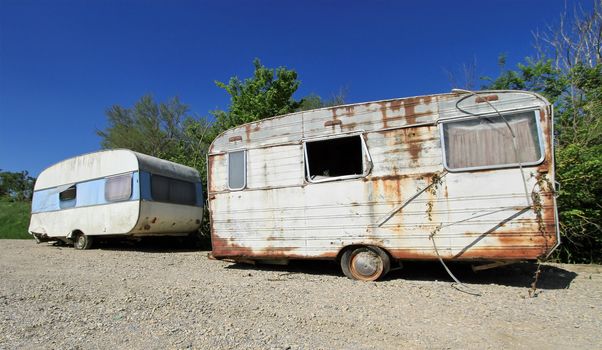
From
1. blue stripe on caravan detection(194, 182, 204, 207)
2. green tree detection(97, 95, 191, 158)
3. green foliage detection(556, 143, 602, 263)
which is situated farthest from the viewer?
green tree detection(97, 95, 191, 158)

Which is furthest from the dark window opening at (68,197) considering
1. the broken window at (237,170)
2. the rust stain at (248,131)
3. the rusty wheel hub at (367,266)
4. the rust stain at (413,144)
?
the rust stain at (413,144)

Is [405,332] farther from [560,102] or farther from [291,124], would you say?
[560,102]

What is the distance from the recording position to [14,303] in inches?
169

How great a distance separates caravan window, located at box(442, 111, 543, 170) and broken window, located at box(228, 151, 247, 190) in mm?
3417

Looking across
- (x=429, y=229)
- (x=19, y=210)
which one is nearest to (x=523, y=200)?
(x=429, y=229)

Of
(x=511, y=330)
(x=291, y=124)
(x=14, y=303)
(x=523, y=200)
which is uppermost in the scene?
(x=291, y=124)

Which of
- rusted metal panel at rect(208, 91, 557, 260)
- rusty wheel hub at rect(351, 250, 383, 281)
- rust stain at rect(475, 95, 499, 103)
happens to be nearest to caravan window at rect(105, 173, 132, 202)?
rusted metal panel at rect(208, 91, 557, 260)

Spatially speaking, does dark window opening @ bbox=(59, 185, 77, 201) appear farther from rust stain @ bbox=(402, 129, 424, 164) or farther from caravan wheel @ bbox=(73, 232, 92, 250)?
rust stain @ bbox=(402, 129, 424, 164)

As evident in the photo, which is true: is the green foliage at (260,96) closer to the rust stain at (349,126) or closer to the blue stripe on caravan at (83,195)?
the blue stripe on caravan at (83,195)

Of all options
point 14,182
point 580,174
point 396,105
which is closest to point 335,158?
point 396,105

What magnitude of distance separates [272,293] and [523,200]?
354 cm

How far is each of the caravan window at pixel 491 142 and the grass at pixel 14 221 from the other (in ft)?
64.1

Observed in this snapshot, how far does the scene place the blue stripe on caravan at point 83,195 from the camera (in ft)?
30.6

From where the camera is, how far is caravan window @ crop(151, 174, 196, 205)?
32.1 ft
